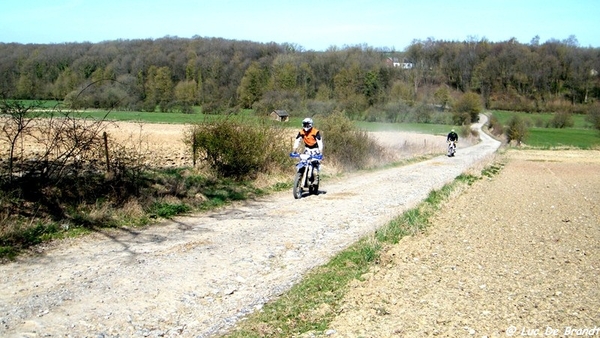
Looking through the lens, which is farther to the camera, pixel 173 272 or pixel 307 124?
pixel 307 124

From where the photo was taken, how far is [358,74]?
96.8 m

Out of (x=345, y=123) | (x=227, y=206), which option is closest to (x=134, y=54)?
(x=345, y=123)

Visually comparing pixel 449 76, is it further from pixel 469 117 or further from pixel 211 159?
pixel 211 159

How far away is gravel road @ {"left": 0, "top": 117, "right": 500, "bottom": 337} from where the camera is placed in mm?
5711

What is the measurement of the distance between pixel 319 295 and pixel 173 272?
89.5 inches

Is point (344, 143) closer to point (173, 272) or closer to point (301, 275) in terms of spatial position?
point (301, 275)

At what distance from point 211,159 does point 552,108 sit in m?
115

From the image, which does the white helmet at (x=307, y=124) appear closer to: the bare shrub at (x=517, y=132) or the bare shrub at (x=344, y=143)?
the bare shrub at (x=344, y=143)

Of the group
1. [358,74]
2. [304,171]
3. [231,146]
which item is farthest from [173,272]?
[358,74]

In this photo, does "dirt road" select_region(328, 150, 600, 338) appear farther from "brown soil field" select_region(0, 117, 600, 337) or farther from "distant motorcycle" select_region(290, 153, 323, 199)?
"distant motorcycle" select_region(290, 153, 323, 199)

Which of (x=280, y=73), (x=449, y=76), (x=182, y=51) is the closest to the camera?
(x=280, y=73)

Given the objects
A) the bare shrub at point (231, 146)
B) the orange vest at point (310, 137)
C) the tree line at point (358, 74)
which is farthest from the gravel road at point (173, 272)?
Result: the tree line at point (358, 74)

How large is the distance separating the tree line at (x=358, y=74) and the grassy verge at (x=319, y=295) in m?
28.5

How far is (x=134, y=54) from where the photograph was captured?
219 ft
